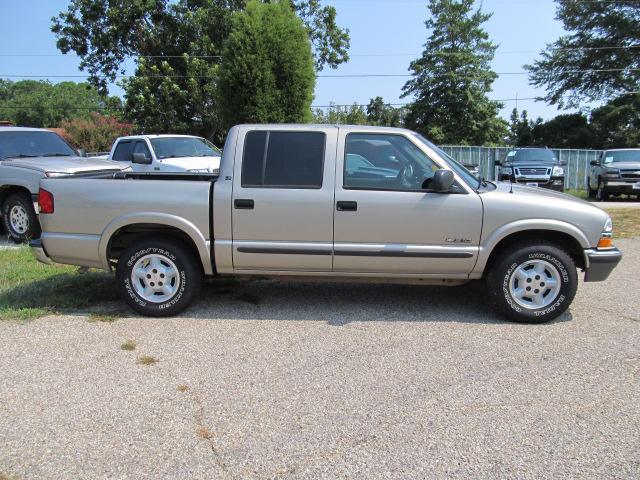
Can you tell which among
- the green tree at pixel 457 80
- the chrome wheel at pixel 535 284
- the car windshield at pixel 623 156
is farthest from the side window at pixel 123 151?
the green tree at pixel 457 80

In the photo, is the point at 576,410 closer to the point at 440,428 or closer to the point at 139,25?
the point at 440,428

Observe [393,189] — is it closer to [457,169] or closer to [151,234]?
[457,169]

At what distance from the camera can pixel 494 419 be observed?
3295 mm

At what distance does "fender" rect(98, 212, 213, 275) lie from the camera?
16.6 ft

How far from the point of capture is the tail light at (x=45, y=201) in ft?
17.3

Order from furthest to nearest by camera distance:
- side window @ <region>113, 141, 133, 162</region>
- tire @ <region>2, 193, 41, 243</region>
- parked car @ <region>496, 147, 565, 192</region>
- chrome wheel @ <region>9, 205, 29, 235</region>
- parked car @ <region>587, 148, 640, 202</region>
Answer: parked car @ <region>587, 148, 640, 202</region>
parked car @ <region>496, 147, 565, 192</region>
side window @ <region>113, 141, 133, 162</region>
chrome wheel @ <region>9, 205, 29, 235</region>
tire @ <region>2, 193, 41, 243</region>

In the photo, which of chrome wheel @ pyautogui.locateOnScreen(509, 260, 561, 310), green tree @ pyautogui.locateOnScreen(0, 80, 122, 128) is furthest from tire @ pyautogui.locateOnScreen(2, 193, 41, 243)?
green tree @ pyautogui.locateOnScreen(0, 80, 122, 128)

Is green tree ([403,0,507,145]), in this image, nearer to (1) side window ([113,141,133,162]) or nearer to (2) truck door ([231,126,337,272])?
(1) side window ([113,141,133,162])

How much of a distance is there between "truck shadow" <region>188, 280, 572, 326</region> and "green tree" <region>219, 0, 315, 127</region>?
6.86 m

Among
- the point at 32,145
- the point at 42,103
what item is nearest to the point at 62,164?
the point at 32,145

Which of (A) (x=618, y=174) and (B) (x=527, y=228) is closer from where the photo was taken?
(B) (x=527, y=228)

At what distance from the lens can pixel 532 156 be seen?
1802 centimetres

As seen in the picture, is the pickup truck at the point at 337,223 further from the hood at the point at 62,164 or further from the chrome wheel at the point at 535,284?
the hood at the point at 62,164

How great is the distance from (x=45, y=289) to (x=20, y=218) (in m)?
3.75
